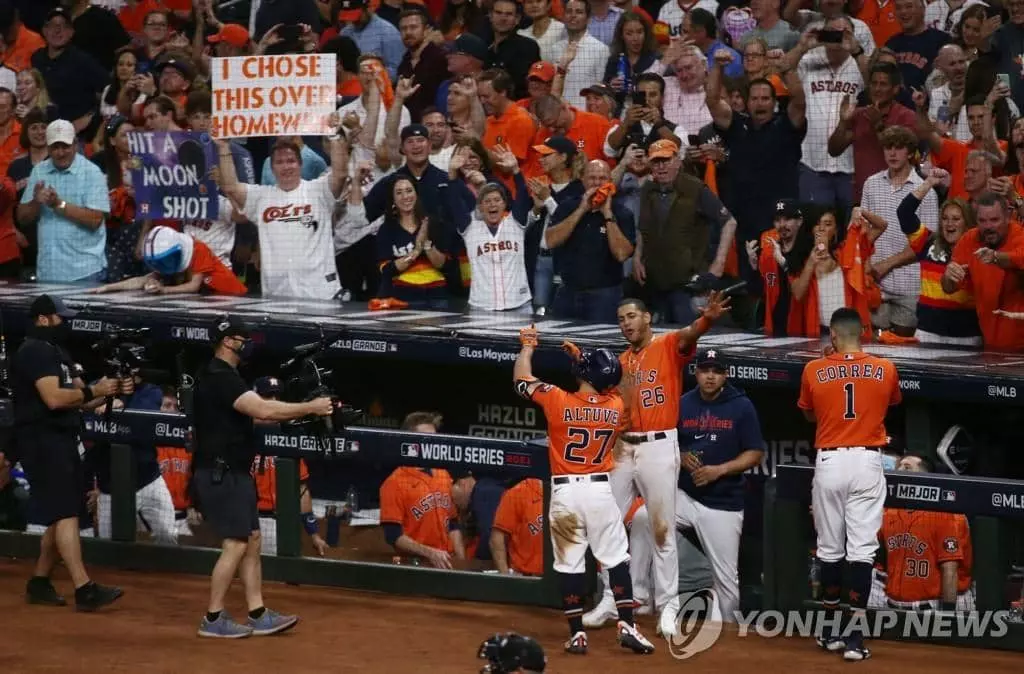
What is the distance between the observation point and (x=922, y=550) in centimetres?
873

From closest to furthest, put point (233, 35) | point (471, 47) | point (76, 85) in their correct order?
point (471, 47), point (233, 35), point (76, 85)

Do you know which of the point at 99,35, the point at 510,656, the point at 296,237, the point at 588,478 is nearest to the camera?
the point at 510,656

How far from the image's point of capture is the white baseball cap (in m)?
12.7

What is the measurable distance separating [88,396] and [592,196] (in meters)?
3.51

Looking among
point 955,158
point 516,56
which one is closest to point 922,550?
point 955,158

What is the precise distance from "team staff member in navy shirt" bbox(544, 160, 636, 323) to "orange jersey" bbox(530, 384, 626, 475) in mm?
2658

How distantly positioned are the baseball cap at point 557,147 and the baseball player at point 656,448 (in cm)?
248

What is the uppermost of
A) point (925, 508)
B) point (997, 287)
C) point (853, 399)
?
point (997, 287)

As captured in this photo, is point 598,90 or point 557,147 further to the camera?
point 598,90

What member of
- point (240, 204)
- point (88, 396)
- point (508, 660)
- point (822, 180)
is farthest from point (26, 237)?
point (508, 660)

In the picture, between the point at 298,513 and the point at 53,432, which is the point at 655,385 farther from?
the point at 53,432

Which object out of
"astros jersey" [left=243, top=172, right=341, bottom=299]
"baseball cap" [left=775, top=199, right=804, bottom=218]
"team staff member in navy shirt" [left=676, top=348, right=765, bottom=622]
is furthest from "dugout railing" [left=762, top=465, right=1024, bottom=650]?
"astros jersey" [left=243, top=172, right=341, bottom=299]

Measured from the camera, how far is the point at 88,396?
29.8 feet

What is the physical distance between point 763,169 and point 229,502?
473cm
